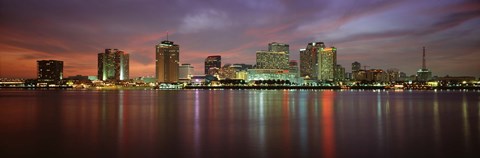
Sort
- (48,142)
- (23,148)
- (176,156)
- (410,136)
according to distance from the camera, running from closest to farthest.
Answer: (176,156) < (23,148) < (48,142) < (410,136)

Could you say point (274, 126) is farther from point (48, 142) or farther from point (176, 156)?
point (48, 142)

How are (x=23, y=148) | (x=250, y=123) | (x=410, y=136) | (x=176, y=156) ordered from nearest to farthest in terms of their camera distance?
(x=176, y=156) → (x=23, y=148) → (x=410, y=136) → (x=250, y=123)

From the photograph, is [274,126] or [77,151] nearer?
[77,151]

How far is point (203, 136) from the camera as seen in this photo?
23.2m

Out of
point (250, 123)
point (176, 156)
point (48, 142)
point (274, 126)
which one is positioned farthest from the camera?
point (250, 123)

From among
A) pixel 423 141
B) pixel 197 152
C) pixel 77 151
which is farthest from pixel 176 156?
Result: pixel 423 141

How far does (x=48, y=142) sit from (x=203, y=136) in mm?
7919

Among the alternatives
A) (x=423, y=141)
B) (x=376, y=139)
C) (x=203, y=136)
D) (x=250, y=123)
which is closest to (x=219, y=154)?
(x=203, y=136)

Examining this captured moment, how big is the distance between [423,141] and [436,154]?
12.2 ft

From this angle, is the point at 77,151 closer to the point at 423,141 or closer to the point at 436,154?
the point at 436,154

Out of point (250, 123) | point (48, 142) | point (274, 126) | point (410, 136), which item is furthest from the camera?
point (250, 123)

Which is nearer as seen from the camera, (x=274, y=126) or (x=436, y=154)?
(x=436, y=154)

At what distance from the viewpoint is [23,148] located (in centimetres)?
1888

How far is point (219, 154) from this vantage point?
17.5 m
